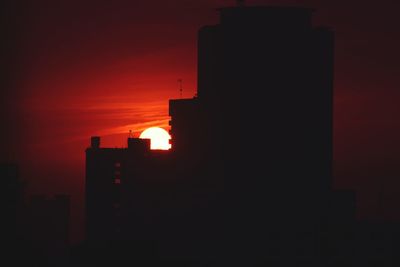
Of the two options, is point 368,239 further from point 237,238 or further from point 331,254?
point 237,238

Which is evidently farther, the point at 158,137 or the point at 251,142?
the point at 158,137

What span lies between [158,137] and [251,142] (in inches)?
603

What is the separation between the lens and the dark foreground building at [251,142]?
273 ft

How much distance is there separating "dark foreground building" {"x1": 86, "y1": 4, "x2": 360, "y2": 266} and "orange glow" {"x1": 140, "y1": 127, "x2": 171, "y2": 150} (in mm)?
4021

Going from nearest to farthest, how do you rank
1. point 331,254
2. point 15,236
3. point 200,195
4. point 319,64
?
point 331,254, point 200,195, point 319,64, point 15,236

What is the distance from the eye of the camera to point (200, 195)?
8481 cm

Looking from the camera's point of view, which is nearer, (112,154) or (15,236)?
(112,154)

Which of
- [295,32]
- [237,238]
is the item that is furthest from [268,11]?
[237,238]

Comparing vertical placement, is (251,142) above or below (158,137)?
below

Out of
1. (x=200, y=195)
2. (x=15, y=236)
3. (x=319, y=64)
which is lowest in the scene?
(x=15, y=236)

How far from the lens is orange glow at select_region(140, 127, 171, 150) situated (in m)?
96.3

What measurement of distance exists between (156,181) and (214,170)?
960cm

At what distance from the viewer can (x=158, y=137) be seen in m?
98.0

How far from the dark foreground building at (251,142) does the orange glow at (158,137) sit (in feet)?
13.2
